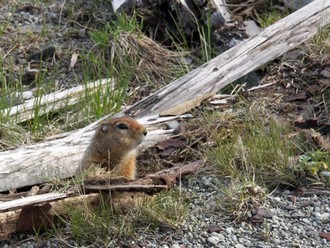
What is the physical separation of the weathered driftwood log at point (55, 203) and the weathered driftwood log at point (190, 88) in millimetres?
372

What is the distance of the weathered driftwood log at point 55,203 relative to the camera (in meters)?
4.60

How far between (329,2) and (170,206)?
9.98 ft

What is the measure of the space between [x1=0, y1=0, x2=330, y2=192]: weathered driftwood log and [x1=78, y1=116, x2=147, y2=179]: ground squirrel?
0.17 m

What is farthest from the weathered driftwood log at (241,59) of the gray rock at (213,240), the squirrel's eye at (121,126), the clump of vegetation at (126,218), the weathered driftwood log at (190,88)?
the gray rock at (213,240)

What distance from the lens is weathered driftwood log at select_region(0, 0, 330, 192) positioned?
5266 mm

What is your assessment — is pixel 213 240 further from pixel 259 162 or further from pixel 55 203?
pixel 55 203

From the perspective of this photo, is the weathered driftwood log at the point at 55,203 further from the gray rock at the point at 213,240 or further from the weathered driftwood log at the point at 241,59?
the weathered driftwood log at the point at 241,59

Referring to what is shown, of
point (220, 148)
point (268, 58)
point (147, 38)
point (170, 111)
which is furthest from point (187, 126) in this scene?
point (147, 38)

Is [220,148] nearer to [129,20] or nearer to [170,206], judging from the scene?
[170,206]

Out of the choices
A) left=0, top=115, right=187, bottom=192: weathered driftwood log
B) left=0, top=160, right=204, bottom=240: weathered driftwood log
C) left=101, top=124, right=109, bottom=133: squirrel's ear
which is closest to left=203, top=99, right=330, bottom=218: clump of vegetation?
left=0, top=160, right=204, bottom=240: weathered driftwood log

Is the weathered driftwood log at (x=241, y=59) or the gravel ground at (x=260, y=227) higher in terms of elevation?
the weathered driftwood log at (x=241, y=59)

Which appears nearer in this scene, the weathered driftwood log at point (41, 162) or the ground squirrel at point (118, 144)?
the weathered driftwood log at point (41, 162)

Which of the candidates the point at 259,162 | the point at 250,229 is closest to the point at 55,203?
the point at 250,229

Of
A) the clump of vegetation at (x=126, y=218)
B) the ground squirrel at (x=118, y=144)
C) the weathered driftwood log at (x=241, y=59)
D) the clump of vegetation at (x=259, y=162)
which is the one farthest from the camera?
the weathered driftwood log at (x=241, y=59)
